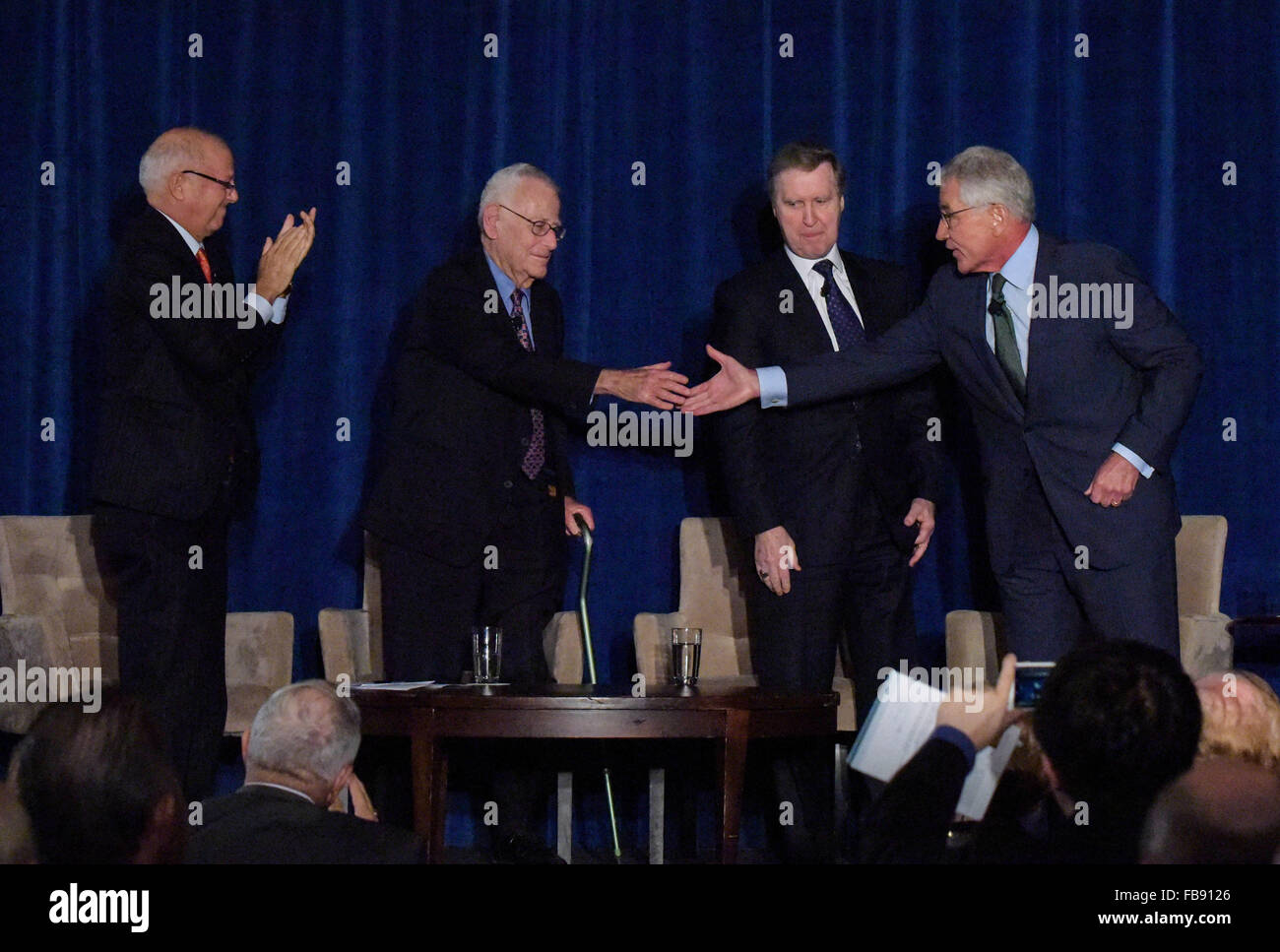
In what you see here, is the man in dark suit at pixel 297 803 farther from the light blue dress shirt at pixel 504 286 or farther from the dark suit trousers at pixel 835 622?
the light blue dress shirt at pixel 504 286

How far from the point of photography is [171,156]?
370cm

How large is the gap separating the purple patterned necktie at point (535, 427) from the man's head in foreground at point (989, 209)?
109 cm

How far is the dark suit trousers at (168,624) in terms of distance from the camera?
352 centimetres

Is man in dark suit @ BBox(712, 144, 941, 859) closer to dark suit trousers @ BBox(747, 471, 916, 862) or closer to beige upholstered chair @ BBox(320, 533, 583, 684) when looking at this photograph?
dark suit trousers @ BBox(747, 471, 916, 862)

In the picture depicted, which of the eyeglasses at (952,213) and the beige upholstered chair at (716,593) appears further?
the beige upholstered chair at (716,593)

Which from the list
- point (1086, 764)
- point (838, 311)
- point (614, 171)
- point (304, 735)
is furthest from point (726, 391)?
point (1086, 764)

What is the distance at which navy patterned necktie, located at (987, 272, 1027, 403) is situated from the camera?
3.42 meters

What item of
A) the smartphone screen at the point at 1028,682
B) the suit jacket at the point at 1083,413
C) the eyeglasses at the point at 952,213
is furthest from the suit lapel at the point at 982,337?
the smartphone screen at the point at 1028,682

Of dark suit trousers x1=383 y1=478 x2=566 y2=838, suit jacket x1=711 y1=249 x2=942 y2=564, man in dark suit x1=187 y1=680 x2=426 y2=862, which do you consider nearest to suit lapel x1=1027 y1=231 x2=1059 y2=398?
suit jacket x1=711 y1=249 x2=942 y2=564

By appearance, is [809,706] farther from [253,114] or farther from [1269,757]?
[253,114]

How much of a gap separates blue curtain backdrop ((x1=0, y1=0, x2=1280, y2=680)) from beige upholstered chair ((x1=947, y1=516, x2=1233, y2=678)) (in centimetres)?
39

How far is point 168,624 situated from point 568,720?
3.12ft
